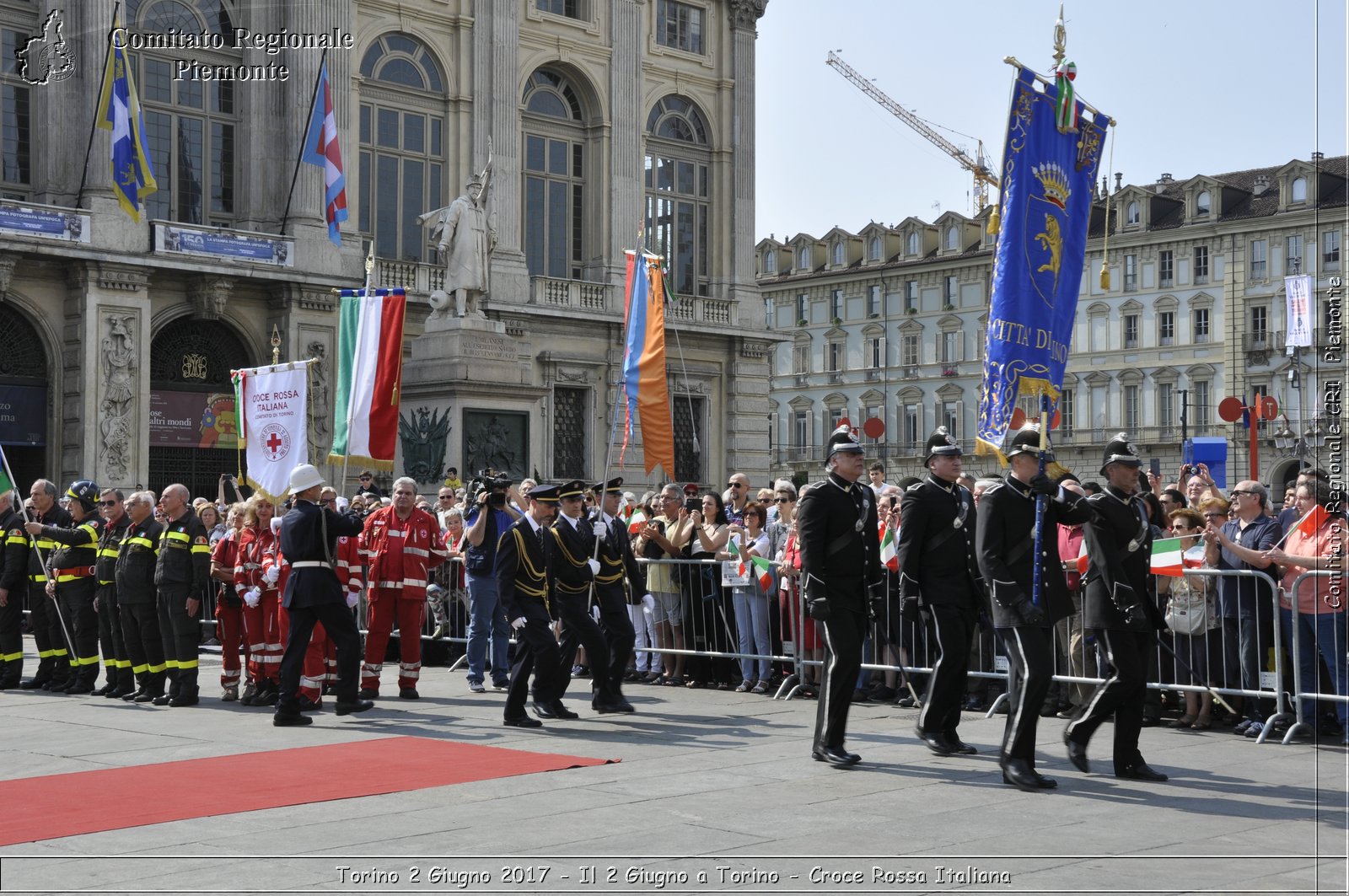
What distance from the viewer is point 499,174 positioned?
39875mm

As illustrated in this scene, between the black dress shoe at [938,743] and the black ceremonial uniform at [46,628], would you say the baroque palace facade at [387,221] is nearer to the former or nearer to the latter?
the black ceremonial uniform at [46,628]

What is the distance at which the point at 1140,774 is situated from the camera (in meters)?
10.3

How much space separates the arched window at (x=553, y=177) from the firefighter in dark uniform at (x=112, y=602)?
86.2ft

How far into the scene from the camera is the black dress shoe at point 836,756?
10.8m

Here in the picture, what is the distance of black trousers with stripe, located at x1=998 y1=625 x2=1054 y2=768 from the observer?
32.7 ft

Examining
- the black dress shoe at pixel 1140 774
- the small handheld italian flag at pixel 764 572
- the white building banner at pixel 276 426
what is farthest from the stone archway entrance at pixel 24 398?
the black dress shoe at pixel 1140 774

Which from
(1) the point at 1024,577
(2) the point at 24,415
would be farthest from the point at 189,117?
(1) the point at 1024,577

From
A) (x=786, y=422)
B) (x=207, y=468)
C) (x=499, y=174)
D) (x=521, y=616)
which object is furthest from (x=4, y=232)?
(x=786, y=422)

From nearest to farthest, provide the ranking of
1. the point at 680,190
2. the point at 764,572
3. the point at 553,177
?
the point at 764,572 < the point at 553,177 < the point at 680,190

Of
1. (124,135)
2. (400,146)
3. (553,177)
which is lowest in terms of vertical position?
(124,135)

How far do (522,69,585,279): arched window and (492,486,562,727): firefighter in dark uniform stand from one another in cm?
2848

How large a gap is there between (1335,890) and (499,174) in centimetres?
3443

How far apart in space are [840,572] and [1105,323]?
73095mm

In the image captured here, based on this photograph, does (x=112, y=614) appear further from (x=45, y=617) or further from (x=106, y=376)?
(x=106, y=376)
